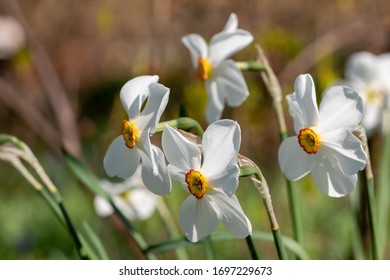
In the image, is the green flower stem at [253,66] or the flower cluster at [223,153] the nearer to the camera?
the flower cluster at [223,153]

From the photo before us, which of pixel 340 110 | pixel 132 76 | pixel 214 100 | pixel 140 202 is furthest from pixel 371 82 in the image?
pixel 132 76

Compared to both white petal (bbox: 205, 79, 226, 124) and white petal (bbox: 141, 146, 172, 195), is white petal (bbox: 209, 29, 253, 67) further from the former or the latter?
white petal (bbox: 141, 146, 172, 195)

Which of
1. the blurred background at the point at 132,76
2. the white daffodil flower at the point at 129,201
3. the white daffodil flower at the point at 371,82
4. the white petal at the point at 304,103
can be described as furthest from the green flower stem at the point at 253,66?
the white daffodil flower at the point at 371,82

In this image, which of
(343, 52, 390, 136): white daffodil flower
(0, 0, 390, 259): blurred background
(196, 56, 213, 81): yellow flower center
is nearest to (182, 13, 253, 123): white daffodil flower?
(196, 56, 213, 81): yellow flower center

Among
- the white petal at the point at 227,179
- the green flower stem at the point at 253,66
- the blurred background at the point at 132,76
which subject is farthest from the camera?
the blurred background at the point at 132,76

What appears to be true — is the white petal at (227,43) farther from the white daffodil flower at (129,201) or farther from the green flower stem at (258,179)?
the white daffodil flower at (129,201)

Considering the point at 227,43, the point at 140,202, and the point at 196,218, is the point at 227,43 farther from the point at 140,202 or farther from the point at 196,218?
the point at 140,202

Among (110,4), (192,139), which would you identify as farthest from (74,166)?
(110,4)
